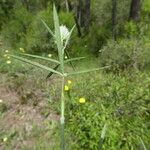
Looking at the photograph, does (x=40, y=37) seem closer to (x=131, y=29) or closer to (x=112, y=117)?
(x=131, y=29)

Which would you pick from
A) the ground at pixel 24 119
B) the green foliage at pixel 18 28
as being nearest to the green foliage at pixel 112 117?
the ground at pixel 24 119

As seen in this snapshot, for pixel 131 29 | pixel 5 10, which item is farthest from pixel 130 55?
pixel 5 10

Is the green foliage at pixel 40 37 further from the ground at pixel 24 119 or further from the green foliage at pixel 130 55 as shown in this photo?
the ground at pixel 24 119

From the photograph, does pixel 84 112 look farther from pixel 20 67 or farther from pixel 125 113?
pixel 20 67

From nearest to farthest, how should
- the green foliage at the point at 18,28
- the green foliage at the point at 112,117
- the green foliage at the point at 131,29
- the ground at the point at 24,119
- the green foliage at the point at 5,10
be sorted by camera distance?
the green foliage at the point at 112,117 → the ground at the point at 24,119 → the green foliage at the point at 131,29 → the green foliage at the point at 18,28 → the green foliage at the point at 5,10

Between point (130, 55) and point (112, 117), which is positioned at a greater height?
point (130, 55)

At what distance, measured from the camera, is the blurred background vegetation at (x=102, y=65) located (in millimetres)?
4969

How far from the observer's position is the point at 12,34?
43.5ft

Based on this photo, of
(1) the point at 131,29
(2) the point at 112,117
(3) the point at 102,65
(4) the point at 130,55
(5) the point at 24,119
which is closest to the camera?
(2) the point at 112,117

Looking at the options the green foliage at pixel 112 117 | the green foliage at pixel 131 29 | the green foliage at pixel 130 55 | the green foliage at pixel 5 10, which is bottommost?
the green foliage at pixel 112 117

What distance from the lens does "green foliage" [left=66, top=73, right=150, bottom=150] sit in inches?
190

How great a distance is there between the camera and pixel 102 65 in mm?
10375

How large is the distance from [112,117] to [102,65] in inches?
210

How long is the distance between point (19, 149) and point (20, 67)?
3032 mm
